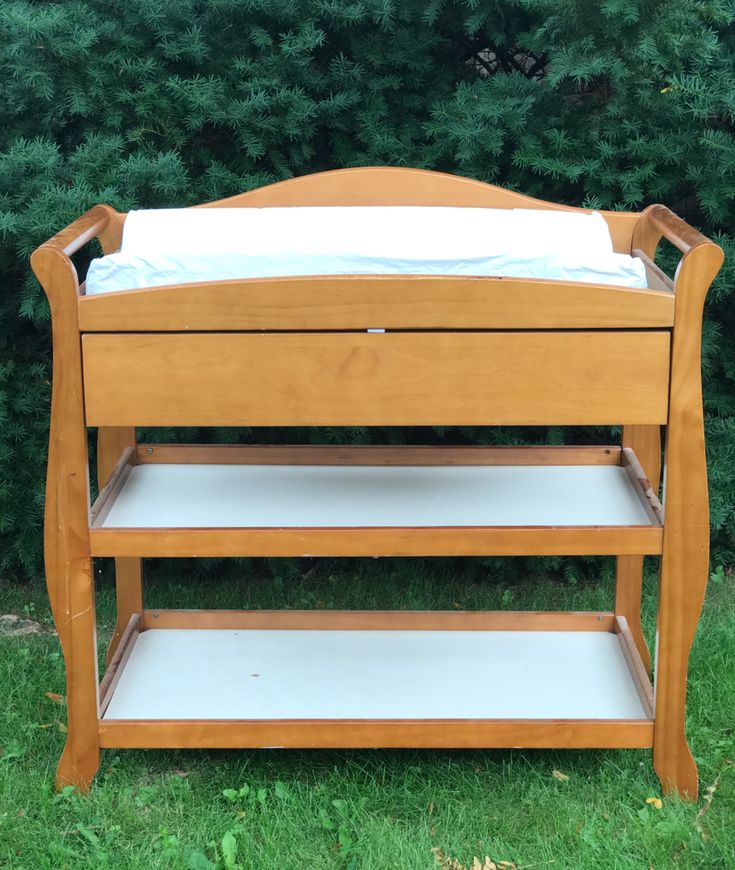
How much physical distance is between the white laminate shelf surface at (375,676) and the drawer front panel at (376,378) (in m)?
0.68

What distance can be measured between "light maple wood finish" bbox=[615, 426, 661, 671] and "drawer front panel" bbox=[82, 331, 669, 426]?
618 mm

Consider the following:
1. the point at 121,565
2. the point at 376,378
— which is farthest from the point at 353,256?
the point at 121,565

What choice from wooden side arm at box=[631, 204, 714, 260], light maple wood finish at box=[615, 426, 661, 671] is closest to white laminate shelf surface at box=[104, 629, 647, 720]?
light maple wood finish at box=[615, 426, 661, 671]

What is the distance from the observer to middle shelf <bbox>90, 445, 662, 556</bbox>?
2.34 metres

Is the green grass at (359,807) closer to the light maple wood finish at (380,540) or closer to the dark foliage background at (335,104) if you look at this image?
the light maple wood finish at (380,540)

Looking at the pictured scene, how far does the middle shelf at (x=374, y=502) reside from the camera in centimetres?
234

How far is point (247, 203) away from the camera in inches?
108

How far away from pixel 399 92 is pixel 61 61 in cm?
90

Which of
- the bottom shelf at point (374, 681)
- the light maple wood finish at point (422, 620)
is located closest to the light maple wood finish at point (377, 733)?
the bottom shelf at point (374, 681)

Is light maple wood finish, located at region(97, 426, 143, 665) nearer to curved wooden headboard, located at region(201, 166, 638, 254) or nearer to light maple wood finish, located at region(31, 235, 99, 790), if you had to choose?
light maple wood finish, located at region(31, 235, 99, 790)

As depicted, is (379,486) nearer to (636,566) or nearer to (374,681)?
(374,681)

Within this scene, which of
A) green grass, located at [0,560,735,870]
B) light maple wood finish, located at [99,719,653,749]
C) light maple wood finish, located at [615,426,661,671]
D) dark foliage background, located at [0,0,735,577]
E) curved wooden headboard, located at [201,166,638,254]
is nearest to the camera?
green grass, located at [0,560,735,870]

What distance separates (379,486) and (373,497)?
0.26ft

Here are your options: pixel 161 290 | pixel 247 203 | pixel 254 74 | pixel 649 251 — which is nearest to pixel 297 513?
pixel 161 290
